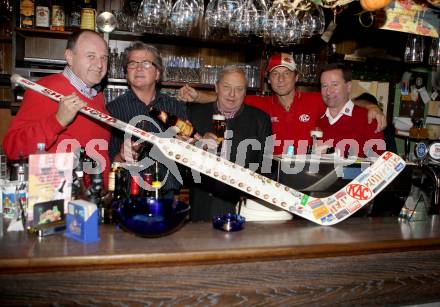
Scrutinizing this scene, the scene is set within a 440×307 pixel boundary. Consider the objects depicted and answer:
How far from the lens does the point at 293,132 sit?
10.6ft

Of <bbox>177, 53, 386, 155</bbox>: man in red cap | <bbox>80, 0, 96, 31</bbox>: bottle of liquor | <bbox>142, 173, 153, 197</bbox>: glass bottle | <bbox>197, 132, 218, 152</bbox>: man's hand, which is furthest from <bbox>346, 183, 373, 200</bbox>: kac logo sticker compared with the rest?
<bbox>80, 0, 96, 31</bbox>: bottle of liquor

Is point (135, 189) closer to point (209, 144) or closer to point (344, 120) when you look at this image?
point (209, 144)

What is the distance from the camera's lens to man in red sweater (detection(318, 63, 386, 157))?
2.95 metres

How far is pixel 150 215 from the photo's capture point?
1.61 meters

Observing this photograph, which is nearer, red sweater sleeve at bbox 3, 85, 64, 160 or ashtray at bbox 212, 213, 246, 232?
ashtray at bbox 212, 213, 246, 232

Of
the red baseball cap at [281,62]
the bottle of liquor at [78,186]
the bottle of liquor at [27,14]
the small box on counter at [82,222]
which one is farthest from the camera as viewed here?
the bottle of liquor at [27,14]

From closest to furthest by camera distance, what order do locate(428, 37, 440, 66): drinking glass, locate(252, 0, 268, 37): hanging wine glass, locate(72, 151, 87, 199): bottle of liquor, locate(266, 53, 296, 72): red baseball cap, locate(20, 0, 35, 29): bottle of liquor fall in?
locate(72, 151, 87, 199): bottle of liquor
locate(252, 0, 268, 37): hanging wine glass
locate(428, 37, 440, 66): drinking glass
locate(266, 53, 296, 72): red baseball cap
locate(20, 0, 35, 29): bottle of liquor

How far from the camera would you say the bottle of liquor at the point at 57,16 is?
3721mm

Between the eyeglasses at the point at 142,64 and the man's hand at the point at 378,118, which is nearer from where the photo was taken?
the eyeglasses at the point at 142,64

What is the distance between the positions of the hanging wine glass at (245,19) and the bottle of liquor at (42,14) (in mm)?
1958

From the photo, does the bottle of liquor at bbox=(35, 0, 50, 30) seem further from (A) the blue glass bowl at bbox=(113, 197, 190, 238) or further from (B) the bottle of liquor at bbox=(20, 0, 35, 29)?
(A) the blue glass bowl at bbox=(113, 197, 190, 238)

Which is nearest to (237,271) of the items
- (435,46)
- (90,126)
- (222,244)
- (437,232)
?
(222,244)

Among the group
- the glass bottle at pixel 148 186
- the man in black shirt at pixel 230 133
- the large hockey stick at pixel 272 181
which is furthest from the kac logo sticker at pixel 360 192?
the man in black shirt at pixel 230 133

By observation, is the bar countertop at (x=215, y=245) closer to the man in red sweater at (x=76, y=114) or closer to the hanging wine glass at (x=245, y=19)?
the man in red sweater at (x=76, y=114)
